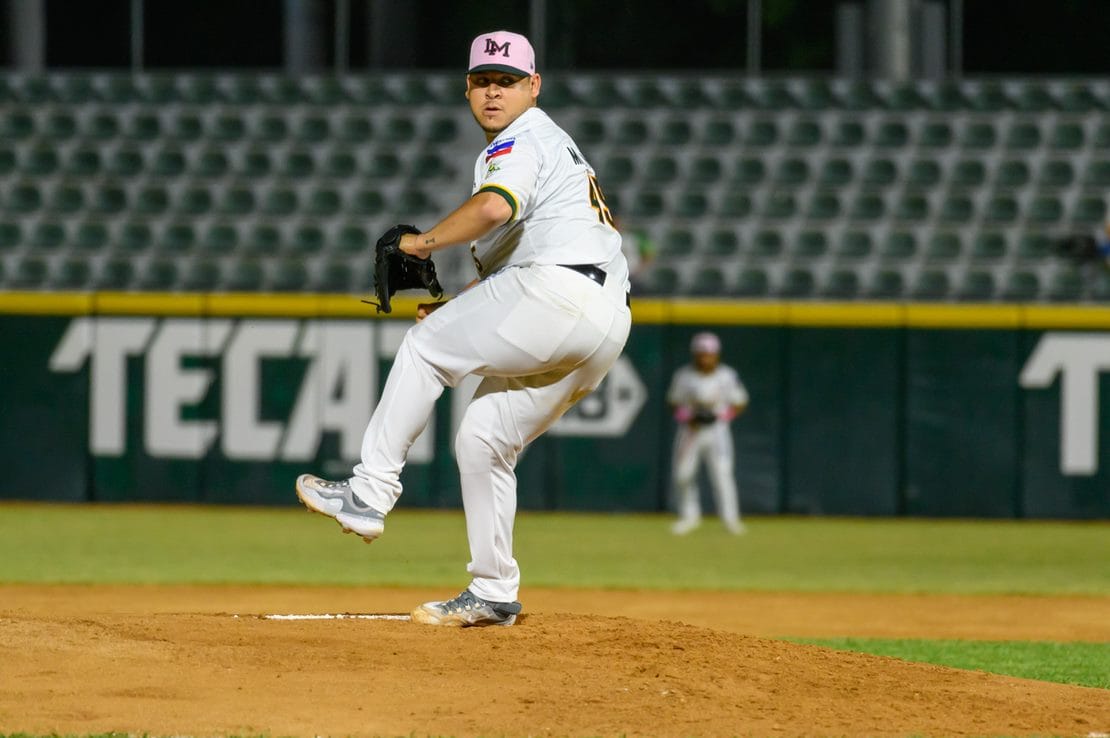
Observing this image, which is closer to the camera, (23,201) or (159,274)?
(159,274)

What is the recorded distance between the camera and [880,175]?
16109 mm

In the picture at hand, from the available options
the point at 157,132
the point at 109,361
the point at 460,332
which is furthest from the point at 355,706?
the point at 157,132

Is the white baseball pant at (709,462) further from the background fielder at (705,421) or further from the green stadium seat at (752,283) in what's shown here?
the green stadium seat at (752,283)

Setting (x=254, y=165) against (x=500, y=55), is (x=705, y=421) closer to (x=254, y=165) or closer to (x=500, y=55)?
(x=254, y=165)

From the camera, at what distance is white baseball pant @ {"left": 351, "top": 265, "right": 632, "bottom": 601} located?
16.8 ft

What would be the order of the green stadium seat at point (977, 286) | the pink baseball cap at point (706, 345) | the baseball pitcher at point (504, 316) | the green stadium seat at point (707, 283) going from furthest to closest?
the green stadium seat at point (707, 283), the green stadium seat at point (977, 286), the pink baseball cap at point (706, 345), the baseball pitcher at point (504, 316)

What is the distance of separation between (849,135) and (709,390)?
4.08m

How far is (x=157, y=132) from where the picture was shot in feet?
54.5

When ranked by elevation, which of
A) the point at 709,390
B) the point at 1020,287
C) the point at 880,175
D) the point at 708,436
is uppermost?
the point at 880,175

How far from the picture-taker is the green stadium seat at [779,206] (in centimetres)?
1588

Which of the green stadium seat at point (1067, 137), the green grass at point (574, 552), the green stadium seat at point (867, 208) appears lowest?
Result: the green grass at point (574, 552)

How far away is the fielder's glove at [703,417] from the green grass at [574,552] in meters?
0.89

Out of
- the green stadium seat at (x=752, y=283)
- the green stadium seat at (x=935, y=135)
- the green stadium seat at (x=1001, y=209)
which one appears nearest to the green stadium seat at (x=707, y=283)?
the green stadium seat at (x=752, y=283)

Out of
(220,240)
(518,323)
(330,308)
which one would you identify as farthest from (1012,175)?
(518,323)
